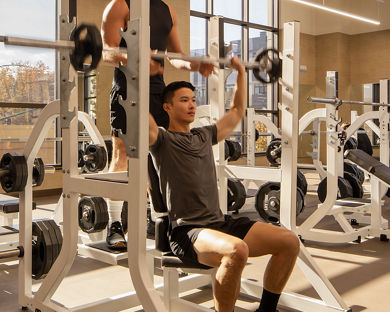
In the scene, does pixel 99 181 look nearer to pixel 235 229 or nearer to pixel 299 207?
pixel 235 229

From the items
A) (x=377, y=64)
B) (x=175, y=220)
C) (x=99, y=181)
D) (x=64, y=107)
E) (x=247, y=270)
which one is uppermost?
(x=377, y=64)

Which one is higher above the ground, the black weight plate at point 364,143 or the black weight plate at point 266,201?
the black weight plate at point 364,143

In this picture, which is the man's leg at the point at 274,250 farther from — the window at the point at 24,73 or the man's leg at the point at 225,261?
the window at the point at 24,73

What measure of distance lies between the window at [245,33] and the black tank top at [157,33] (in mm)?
5374

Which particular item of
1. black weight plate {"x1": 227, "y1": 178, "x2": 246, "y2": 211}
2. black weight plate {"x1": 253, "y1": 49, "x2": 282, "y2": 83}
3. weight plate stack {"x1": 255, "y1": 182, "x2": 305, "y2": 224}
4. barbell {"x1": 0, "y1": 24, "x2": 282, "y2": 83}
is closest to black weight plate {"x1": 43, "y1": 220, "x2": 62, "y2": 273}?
barbell {"x1": 0, "y1": 24, "x2": 282, "y2": 83}

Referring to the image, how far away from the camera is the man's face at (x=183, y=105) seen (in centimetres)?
191

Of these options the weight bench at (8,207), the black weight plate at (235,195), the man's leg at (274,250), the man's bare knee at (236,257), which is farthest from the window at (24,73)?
the man's bare knee at (236,257)

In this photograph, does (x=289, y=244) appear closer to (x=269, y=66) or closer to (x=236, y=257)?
(x=236, y=257)

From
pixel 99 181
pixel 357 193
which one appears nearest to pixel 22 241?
pixel 99 181

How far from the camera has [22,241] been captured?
6.77 feet

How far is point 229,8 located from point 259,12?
2.72ft

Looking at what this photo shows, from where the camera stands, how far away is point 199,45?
25.9ft

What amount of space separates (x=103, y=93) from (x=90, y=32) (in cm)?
483

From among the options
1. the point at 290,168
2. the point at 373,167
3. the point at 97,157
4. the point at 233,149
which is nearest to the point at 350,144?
the point at 233,149
